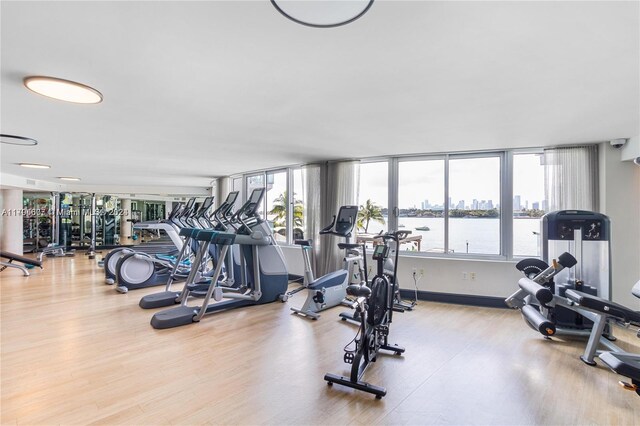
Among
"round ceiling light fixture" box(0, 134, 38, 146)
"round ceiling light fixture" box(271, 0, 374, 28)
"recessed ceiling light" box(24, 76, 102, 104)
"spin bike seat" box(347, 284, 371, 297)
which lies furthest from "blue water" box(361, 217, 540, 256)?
"round ceiling light fixture" box(0, 134, 38, 146)

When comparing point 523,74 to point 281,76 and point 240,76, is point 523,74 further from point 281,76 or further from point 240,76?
point 240,76

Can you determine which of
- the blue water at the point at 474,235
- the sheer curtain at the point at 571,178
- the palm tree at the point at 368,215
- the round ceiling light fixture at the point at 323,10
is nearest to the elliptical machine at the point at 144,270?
the palm tree at the point at 368,215

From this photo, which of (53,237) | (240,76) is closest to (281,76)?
(240,76)

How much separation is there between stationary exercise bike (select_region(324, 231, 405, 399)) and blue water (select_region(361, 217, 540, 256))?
218 centimetres

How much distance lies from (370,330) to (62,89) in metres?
3.10

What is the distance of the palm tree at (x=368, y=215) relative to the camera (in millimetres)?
5609

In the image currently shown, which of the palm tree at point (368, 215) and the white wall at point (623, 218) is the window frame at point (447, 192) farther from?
the white wall at point (623, 218)

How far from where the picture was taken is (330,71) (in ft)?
7.07

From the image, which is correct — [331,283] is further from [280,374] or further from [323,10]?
[323,10]

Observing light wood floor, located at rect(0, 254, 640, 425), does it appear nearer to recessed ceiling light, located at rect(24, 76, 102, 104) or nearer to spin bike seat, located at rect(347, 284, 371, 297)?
spin bike seat, located at rect(347, 284, 371, 297)

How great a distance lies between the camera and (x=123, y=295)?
16.4ft

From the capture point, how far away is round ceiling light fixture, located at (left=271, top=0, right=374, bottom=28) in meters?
1.32

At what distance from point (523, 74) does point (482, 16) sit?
87 cm

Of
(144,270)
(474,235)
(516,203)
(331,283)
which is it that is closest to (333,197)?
(331,283)
